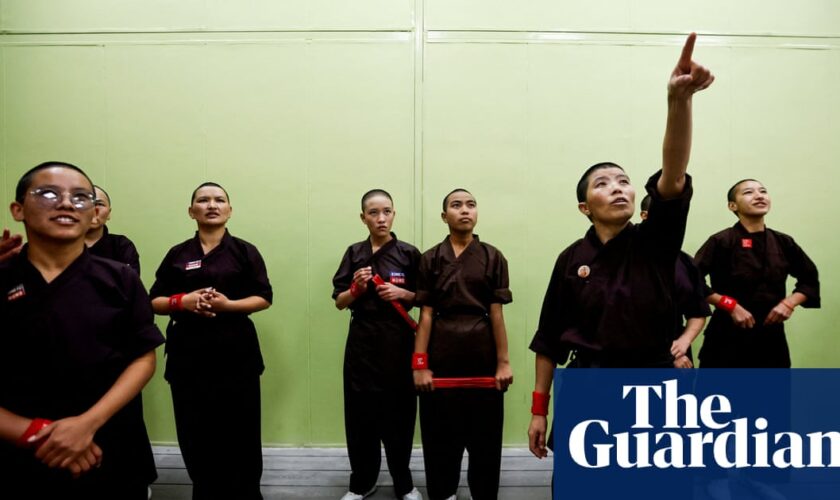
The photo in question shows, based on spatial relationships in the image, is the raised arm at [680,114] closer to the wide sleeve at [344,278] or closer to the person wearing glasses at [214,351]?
the wide sleeve at [344,278]

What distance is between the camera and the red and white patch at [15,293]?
1526mm

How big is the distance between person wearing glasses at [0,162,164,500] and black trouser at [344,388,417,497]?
1.31m

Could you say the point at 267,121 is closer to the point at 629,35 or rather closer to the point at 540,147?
the point at 540,147

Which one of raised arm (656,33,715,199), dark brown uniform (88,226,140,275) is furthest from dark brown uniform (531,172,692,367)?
dark brown uniform (88,226,140,275)

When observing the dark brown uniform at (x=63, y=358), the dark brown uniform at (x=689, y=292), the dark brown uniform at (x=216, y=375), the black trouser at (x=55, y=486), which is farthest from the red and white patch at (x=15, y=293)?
the dark brown uniform at (x=689, y=292)

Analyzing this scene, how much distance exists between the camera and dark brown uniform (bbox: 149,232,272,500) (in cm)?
252

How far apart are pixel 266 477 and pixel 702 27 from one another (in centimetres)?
463

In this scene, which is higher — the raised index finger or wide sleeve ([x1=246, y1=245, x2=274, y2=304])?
the raised index finger

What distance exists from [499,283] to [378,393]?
99 cm

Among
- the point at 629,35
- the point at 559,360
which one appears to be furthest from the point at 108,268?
the point at 629,35

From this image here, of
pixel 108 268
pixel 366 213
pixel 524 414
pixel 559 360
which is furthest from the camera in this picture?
pixel 524 414

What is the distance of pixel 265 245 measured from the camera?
11.5 ft

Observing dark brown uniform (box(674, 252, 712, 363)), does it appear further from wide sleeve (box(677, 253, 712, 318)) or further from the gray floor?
the gray floor

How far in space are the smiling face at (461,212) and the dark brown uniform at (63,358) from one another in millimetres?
1687
